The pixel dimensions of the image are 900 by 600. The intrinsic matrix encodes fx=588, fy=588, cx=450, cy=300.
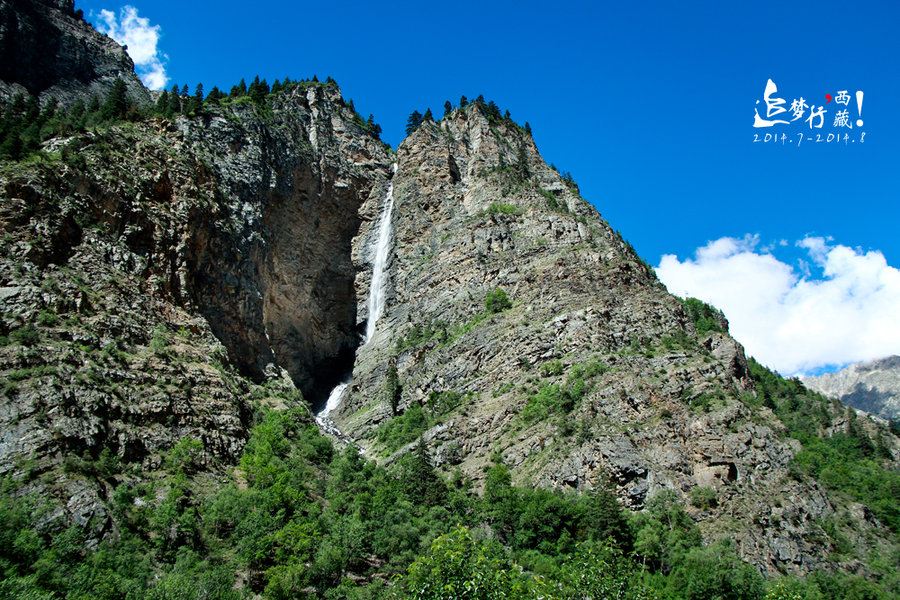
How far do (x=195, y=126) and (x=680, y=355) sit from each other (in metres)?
60.3

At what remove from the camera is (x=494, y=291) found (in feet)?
220

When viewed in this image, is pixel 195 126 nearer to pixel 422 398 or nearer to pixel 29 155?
pixel 29 155

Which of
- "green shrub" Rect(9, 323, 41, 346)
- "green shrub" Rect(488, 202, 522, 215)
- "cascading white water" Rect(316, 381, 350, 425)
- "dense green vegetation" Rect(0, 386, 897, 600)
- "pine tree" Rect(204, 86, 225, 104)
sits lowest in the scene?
"dense green vegetation" Rect(0, 386, 897, 600)

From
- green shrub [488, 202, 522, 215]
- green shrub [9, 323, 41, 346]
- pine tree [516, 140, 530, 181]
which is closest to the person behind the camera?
green shrub [9, 323, 41, 346]

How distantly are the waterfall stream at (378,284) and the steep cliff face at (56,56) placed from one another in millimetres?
44254

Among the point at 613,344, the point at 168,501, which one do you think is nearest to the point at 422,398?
the point at 613,344

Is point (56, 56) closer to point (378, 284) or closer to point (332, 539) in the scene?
point (378, 284)

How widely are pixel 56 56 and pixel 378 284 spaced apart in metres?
Result: 59.5

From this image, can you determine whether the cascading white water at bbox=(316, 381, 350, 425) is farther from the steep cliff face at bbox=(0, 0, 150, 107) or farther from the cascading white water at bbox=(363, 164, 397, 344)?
the steep cliff face at bbox=(0, 0, 150, 107)

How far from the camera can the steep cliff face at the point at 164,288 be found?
1416 inches

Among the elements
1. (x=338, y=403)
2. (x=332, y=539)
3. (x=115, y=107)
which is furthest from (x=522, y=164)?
(x=332, y=539)

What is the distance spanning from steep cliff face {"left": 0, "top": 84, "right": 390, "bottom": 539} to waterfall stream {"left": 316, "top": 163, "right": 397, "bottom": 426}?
117 inches

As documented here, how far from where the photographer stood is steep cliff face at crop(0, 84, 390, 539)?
35969 mm

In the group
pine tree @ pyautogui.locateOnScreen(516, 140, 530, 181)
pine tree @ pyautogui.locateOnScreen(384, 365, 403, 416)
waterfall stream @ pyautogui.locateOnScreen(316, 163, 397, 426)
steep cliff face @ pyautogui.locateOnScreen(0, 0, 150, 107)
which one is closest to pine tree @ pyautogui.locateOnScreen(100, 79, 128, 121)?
steep cliff face @ pyautogui.locateOnScreen(0, 0, 150, 107)
